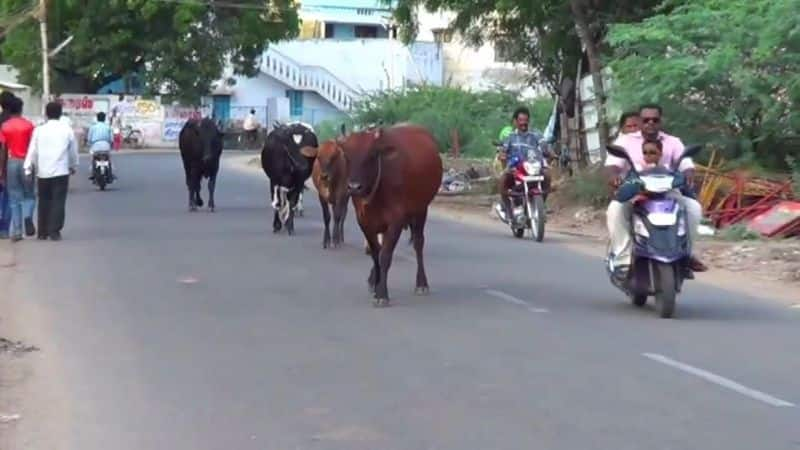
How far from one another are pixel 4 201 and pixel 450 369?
40.9ft

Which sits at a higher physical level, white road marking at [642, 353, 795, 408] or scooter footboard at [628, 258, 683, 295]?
scooter footboard at [628, 258, 683, 295]

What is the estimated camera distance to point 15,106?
21.0 m

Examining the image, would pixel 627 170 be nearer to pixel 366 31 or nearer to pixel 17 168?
pixel 17 168

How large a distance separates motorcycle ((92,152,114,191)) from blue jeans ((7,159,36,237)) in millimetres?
14042

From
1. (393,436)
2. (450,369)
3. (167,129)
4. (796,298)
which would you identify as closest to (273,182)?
(796,298)

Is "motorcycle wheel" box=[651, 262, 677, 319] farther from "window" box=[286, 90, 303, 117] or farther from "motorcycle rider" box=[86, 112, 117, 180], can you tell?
"window" box=[286, 90, 303, 117]

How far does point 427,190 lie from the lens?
14617mm

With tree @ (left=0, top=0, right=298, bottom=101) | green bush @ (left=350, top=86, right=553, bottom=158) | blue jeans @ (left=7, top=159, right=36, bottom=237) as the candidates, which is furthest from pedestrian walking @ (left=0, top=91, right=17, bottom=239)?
tree @ (left=0, top=0, right=298, bottom=101)

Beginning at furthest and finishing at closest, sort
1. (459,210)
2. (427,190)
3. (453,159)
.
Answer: (453,159) → (459,210) → (427,190)

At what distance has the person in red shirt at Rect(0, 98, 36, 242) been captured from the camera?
819 inches

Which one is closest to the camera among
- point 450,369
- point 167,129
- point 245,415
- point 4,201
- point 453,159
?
point 245,415

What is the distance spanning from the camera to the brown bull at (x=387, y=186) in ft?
45.7

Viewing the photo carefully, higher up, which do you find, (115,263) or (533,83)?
(533,83)

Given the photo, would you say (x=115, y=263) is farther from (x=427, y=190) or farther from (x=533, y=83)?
(x=533, y=83)
